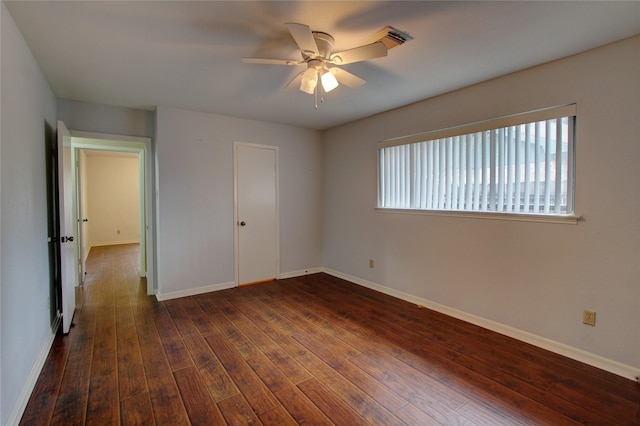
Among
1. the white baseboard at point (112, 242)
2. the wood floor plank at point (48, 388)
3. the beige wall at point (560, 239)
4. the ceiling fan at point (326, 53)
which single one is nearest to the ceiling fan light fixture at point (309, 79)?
the ceiling fan at point (326, 53)

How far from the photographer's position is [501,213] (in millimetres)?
2801

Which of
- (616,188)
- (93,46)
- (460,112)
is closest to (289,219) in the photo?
(460,112)

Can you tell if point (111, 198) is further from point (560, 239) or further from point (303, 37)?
point (560, 239)

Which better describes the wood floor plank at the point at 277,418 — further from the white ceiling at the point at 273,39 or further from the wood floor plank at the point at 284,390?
the white ceiling at the point at 273,39

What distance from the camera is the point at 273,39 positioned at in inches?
83.0

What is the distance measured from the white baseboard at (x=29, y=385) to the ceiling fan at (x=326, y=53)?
8.26ft

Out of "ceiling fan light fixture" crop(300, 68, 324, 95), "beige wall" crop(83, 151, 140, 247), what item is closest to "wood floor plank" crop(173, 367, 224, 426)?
"ceiling fan light fixture" crop(300, 68, 324, 95)

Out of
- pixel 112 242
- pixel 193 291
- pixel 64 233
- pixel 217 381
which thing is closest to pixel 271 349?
pixel 217 381

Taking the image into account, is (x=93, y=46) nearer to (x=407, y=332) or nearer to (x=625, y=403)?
(x=407, y=332)

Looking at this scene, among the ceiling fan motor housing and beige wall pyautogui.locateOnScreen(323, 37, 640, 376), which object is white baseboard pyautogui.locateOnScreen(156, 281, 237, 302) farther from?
the ceiling fan motor housing

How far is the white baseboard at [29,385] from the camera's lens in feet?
5.60

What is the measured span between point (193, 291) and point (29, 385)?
2.01 metres

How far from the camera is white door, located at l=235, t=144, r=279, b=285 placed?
14.3 feet

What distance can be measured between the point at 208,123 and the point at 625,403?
467 cm
